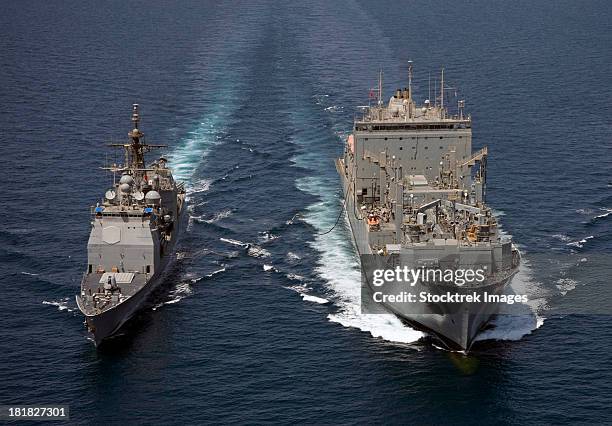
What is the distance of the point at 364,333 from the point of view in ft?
290

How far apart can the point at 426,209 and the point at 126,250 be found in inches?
1055

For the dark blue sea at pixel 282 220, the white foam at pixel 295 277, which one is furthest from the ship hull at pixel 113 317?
the white foam at pixel 295 277

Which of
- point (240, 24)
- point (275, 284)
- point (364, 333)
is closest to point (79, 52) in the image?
point (240, 24)

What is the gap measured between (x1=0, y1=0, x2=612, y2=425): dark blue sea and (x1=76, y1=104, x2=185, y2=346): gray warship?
1.74 metres

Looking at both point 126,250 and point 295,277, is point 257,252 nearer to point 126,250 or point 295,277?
point 295,277

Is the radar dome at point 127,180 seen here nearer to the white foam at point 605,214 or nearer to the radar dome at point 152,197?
the radar dome at point 152,197

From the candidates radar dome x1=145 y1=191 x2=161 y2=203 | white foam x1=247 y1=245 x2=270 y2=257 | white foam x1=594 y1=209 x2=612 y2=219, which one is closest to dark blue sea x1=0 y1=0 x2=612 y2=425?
white foam x1=594 y1=209 x2=612 y2=219

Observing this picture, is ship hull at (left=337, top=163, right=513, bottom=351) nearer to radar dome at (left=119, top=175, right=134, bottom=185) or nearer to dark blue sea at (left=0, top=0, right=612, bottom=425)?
dark blue sea at (left=0, top=0, right=612, bottom=425)

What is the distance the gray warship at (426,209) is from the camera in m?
88.0

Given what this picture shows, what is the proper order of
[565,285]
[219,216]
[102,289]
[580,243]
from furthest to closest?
1. [219,216]
2. [580,243]
3. [565,285]
4. [102,289]

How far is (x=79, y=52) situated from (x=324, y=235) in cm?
8240

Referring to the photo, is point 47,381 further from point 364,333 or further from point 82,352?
point 364,333

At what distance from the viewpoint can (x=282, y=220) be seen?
373 ft

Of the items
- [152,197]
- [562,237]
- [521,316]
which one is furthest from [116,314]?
[562,237]
